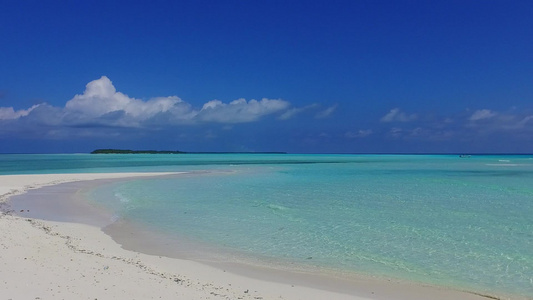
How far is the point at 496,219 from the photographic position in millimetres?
15008

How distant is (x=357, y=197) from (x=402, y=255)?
1158 centimetres

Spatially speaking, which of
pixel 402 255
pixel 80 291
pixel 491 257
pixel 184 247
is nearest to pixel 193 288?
pixel 80 291

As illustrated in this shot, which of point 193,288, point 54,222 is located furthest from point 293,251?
point 54,222

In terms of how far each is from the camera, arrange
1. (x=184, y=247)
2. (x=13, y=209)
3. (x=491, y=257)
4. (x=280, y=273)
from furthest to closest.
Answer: (x=13, y=209)
(x=184, y=247)
(x=491, y=257)
(x=280, y=273)

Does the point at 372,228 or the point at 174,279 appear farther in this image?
the point at 372,228

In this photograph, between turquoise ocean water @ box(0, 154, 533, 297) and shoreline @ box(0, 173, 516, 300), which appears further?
turquoise ocean water @ box(0, 154, 533, 297)

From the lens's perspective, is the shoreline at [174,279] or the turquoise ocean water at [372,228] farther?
the turquoise ocean water at [372,228]

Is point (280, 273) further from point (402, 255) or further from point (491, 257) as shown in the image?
point (491, 257)

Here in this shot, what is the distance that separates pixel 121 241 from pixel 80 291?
16.0ft

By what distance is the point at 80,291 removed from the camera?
6.48 m

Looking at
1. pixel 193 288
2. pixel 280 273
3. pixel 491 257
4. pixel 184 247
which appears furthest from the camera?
pixel 184 247

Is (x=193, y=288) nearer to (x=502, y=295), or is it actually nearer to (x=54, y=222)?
(x=502, y=295)

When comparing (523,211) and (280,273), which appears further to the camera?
(523,211)

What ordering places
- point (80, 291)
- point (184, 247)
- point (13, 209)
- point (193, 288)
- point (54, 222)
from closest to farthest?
point (80, 291)
point (193, 288)
point (184, 247)
point (54, 222)
point (13, 209)
